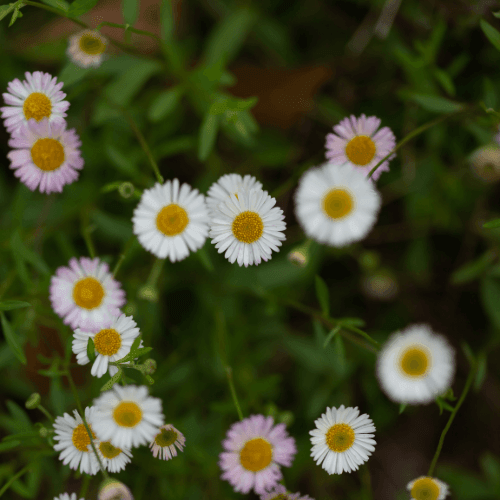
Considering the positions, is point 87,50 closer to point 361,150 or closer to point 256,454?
point 361,150

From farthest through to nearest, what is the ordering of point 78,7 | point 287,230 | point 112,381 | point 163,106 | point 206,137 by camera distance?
point 287,230 → point 163,106 → point 206,137 → point 78,7 → point 112,381

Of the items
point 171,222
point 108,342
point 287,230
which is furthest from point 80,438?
point 287,230

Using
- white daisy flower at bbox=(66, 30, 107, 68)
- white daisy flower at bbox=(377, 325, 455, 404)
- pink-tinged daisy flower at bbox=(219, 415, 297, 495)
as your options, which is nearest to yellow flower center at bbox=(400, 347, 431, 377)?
white daisy flower at bbox=(377, 325, 455, 404)

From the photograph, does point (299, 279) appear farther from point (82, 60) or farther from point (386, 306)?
point (82, 60)

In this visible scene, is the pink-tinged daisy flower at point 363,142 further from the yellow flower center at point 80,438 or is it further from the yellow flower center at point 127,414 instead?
the yellow flower center at point 80,438

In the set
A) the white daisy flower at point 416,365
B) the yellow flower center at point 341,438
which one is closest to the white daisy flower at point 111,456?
the yellow flower center at point 341,438

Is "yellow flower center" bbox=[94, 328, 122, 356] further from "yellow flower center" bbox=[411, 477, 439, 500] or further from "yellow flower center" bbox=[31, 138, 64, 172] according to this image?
"yellow flower center" bbox=[411, 477, 439, 500]
